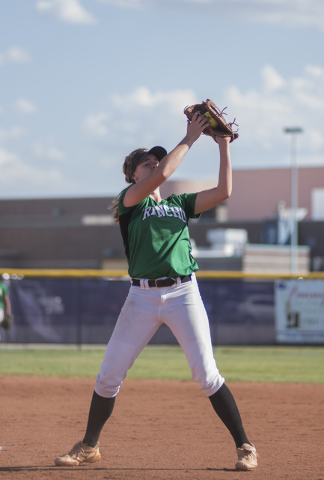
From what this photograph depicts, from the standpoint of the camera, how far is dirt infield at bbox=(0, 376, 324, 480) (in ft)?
13.2

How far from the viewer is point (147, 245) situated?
3.88 metres

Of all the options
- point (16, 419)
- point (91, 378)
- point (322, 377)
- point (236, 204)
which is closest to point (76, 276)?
point (91, 378)

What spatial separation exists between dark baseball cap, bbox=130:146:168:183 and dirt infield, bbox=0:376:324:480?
192 centimetres

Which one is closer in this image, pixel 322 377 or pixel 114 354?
pixel 114 354

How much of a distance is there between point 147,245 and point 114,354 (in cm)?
70

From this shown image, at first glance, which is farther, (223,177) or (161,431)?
(161,431)

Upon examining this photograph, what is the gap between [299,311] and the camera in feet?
45.1

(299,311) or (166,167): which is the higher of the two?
(166,167)

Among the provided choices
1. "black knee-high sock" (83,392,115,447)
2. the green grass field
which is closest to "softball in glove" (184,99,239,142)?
"black knee-high sock" (83,392,115,447)

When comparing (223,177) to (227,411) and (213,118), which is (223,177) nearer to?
(213,118)

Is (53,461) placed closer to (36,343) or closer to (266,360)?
(266,360)

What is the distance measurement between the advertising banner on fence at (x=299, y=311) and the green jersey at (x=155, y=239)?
10.2m

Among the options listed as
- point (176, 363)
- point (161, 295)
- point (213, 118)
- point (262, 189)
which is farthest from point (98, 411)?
point (262, 189)

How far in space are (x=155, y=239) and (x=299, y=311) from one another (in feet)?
34.2
